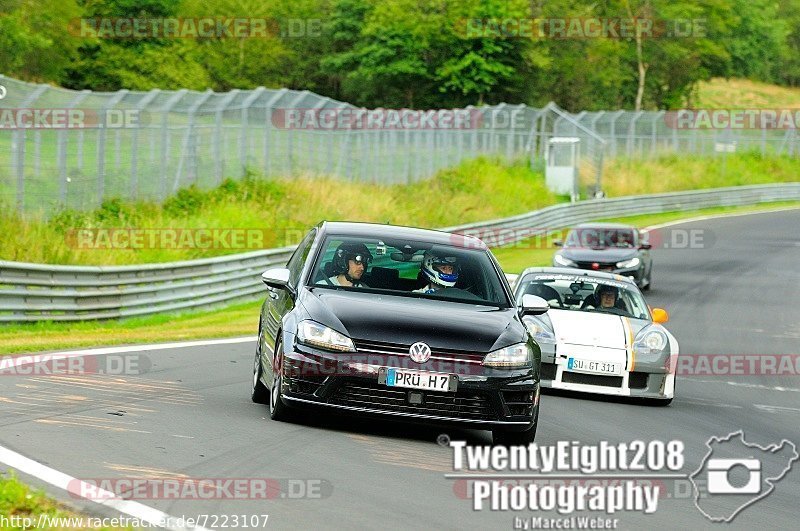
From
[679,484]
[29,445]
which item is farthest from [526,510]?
[29,445]

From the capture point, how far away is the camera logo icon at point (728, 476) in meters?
8.74

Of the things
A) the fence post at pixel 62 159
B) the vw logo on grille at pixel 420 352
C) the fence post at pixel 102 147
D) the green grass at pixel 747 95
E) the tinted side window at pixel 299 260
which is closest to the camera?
the vw logo on grille at pixel 420 352

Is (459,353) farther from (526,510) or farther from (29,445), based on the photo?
(29,445)

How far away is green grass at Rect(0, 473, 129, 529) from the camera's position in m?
6.23

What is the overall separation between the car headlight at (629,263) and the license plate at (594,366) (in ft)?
45.6

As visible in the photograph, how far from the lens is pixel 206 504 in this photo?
276 inches

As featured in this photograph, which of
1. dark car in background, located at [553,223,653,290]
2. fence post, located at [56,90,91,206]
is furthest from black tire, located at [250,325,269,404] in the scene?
dark car in background, located at [553,223,653,290]

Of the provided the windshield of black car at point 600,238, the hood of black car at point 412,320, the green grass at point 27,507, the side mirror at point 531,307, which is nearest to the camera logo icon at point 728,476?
the hood of black car at point 412,320

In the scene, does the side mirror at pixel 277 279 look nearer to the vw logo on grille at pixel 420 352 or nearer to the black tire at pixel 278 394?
the black tire at pixel 278 394

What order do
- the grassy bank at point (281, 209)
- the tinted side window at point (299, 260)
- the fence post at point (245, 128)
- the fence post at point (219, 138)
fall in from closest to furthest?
the tinted side window at point (299, 260) → the grassy bank at point (281, 209) → the fence post at point (219, 138) → the fence post at point (245, 128)

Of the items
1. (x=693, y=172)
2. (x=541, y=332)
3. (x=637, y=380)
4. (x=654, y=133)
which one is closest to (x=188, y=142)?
(x=541, y=332)

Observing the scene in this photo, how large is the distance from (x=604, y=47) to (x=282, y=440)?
81.4 meters

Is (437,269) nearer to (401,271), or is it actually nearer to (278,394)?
(401,271)

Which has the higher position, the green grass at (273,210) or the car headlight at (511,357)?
the car headlight at (511,357)
